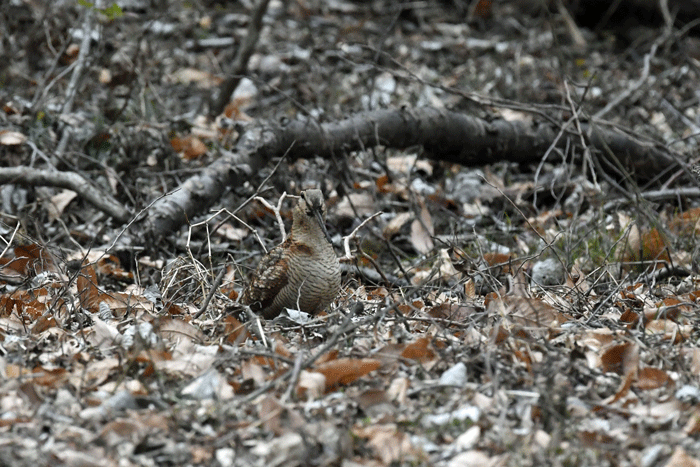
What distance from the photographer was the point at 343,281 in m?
6.00

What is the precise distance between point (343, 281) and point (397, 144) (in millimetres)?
1810

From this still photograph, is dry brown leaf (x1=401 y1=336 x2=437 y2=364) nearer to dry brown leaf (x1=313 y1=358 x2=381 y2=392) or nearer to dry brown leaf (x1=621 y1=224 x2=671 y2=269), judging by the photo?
dry brown leaf (x1=313 y1=358 x2=381 y2=392)

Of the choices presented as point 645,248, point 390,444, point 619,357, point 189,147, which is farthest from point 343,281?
point 390,444

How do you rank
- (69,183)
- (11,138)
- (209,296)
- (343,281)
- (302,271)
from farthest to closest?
(11,138)
(69,183)
(343,281)
(302,271)
(209,296)

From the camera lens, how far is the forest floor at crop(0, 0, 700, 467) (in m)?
3.06

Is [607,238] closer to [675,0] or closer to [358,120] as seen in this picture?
[358,120]

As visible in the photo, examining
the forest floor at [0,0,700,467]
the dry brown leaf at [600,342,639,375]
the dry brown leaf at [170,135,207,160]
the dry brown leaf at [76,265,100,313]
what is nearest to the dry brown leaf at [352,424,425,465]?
the forest floor at [0,0,700,467]

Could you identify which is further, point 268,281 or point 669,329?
point 268,281

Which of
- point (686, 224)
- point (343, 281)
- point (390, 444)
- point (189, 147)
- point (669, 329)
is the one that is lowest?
point (343, 281)

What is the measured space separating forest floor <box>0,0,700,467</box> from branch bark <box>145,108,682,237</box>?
19cm

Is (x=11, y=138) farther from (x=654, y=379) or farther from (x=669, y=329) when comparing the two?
(x=654, y=379)

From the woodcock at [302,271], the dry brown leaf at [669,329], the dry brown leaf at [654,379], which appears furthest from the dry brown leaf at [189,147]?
the dry brown leaf at [654,379]

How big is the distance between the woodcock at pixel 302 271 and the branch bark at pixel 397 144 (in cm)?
149

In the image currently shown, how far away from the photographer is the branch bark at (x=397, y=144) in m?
6.22
